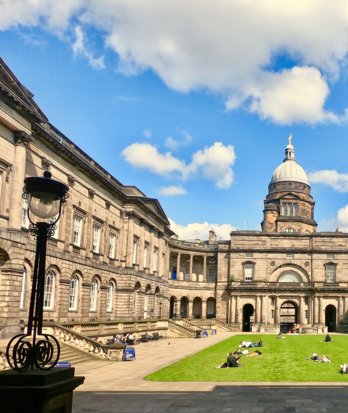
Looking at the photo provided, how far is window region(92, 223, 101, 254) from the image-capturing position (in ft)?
147

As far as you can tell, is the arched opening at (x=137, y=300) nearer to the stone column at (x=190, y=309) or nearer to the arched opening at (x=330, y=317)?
the stone column at (x=190, y=309)

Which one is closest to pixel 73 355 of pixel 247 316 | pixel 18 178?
pixel 18 178

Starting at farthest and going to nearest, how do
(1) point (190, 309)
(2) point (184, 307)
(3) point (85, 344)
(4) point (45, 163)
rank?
(2) point (184, 307) → (1) point (190, 309) → (4) point (45, 163) → (3) point (85, 344)

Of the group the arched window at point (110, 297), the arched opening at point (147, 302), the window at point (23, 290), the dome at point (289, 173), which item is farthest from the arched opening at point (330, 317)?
the window at point (23, 290)

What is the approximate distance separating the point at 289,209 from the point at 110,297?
4971 centimetres

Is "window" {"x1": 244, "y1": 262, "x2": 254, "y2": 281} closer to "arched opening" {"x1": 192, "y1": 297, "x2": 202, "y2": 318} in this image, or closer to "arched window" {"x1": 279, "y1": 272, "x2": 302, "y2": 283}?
"arched window" {"x1": 279, "y1": 272, "x2": 302, "y2": 283}

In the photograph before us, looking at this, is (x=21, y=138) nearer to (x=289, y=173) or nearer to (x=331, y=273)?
(x=331, y=273)

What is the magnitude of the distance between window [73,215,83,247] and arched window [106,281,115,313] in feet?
28.2

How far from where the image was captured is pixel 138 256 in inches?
2163

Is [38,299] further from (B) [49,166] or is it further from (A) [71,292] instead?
(A) [71,292]

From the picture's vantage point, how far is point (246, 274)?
80188 mm

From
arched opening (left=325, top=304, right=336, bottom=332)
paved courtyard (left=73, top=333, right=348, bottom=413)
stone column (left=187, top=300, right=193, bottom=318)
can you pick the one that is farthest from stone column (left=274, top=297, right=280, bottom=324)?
paved courtyard (left=73, top=333, right=348, bottom=413)

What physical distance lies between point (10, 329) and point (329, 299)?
59.8 m

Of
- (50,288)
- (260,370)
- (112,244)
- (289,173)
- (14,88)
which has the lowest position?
(260,370)
